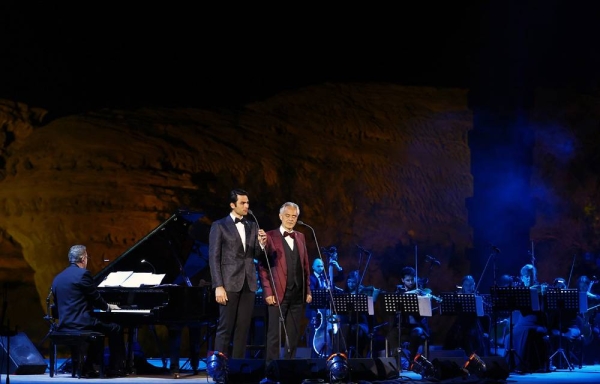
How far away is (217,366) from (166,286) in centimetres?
178

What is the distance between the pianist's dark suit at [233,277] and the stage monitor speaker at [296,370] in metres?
0.53

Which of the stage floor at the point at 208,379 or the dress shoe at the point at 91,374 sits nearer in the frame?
the stage floor at the point at 208,379

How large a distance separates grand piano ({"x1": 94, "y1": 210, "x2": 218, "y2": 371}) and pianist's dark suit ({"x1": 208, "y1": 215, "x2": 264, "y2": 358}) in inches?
42.8

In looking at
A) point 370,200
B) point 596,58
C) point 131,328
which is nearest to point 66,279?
point 131,328

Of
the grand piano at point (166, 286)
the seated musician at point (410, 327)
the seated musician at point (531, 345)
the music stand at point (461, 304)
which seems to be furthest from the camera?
the seated musician at point (410, 327)

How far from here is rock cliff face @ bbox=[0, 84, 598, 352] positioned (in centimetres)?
1419

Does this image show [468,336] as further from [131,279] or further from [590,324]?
[131,279]

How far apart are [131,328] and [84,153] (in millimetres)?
5610

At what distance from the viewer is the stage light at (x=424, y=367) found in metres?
8.62

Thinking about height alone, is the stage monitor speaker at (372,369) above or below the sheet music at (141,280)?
below

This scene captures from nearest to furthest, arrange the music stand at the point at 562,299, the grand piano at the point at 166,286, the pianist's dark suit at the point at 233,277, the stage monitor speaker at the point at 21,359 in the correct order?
the pianist's dark suit at the point at 233,277
the grand piano at the point at 166,286
the stage monitor speaker at the point at 21,359
the music stand at the point at 562,299

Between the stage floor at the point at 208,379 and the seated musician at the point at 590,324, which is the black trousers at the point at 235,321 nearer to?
the stage floor at the point at 208,379

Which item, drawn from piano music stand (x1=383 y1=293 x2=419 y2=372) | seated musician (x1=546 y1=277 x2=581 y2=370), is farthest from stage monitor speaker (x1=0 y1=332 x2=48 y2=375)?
seated musician (x1=546 y1=277 x2=581 y2=370)

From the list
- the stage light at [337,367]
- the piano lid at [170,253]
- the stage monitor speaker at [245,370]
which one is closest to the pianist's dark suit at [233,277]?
the stage monitor speaker at [245,370]
